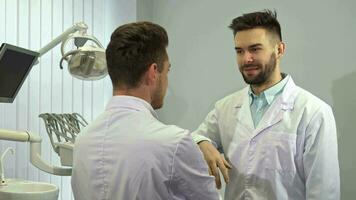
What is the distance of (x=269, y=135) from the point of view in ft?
5.41

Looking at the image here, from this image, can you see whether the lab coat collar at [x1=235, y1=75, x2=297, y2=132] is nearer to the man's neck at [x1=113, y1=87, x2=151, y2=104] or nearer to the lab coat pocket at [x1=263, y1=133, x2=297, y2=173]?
the lab coat pocket at [x1=263, y1=133, x2=297, y2=173]

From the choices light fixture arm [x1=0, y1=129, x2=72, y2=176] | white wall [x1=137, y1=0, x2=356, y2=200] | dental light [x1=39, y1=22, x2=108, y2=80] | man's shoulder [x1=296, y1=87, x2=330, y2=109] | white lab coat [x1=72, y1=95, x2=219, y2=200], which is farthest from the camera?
white wall [x1=137, y1=0, x2=356, y2=200]

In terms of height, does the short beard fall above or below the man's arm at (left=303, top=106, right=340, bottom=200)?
above

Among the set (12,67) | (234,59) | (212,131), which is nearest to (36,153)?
(12,67)

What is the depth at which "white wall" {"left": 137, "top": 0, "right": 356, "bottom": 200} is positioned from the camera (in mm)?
2096

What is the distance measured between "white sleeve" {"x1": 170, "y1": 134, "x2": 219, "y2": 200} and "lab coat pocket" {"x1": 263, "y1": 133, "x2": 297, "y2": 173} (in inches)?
23.9

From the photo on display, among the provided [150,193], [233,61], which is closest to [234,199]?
[150,193]

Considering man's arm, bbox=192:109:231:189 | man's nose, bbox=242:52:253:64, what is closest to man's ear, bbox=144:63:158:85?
man's arm, bbox=192:109:231:189

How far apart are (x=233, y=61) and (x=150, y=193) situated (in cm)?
160

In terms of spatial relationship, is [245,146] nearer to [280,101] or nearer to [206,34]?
[280,101]

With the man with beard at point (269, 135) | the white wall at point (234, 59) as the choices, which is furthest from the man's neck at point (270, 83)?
the white wall at point (234, 59)

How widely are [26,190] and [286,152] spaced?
1095mm

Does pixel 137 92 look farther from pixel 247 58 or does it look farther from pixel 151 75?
pixel 247 58

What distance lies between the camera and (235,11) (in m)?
2.46
